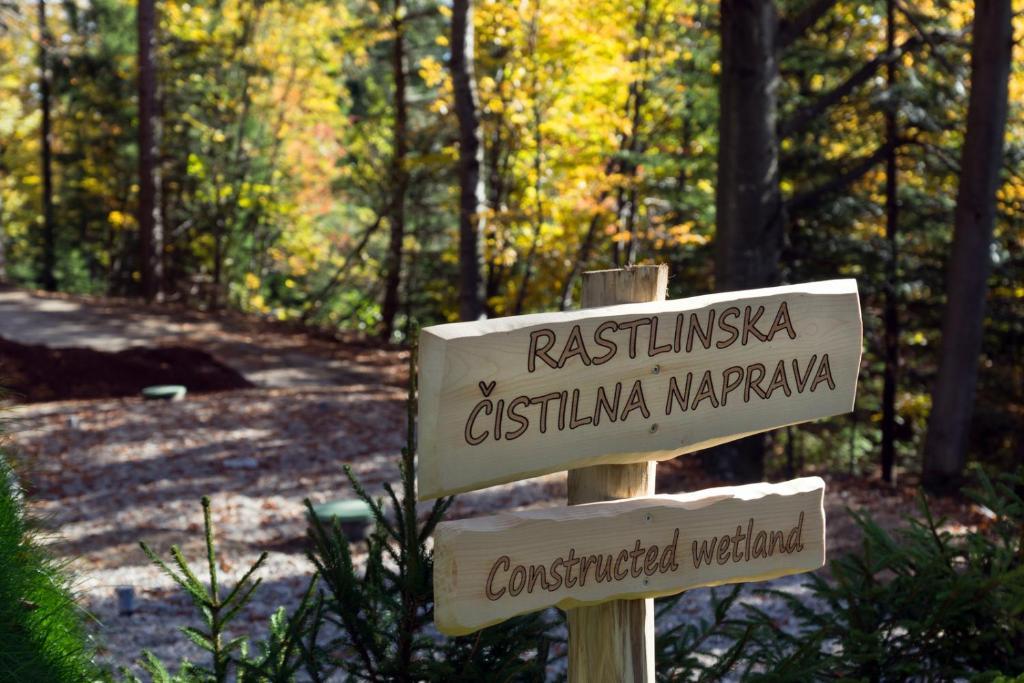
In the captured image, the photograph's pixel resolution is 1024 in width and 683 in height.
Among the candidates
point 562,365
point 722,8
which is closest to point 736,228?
point 722,8

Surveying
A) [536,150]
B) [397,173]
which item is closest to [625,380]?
[536,150]

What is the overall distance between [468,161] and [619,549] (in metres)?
9.09

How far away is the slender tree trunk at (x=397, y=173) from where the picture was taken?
15930mm

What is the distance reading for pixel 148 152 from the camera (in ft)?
54.2

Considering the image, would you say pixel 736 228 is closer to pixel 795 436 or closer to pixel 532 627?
pixel 532 627

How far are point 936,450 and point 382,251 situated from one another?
46.4 feet

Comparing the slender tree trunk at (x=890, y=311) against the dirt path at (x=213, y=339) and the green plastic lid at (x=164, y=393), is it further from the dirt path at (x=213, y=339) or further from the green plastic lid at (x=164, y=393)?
the green plastic lid at (x=164, y=393)

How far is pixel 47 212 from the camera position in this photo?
22453mm

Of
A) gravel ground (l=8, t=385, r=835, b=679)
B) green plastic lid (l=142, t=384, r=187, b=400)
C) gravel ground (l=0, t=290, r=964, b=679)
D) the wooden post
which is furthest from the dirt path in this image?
the wooden post

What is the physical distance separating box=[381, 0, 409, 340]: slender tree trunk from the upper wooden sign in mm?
13162

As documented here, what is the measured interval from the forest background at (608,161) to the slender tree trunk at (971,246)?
0.08 ft

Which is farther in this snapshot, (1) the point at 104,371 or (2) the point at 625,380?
(1) the point at 104,371

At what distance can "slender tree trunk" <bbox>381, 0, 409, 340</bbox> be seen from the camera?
15.9 metres

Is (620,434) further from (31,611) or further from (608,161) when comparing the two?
(608,161)
